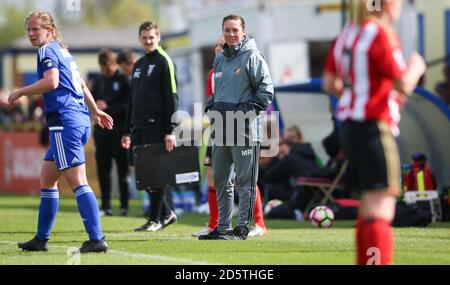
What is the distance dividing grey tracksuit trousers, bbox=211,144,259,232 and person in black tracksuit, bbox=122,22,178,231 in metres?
1.28

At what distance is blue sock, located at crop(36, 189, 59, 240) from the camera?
961cm

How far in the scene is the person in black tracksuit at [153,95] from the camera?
11.8m

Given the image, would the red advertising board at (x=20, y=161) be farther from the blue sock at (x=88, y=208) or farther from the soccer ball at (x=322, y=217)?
the blue sock at (x=88, y=208)

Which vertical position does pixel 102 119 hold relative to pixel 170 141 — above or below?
above

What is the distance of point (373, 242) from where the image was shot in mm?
6918

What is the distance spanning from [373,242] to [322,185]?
7997 millimetres

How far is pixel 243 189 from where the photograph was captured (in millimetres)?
10398

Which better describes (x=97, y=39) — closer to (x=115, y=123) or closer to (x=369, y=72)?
(x=115, y=123)

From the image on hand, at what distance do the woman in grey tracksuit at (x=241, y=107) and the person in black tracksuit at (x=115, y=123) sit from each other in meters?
4.58

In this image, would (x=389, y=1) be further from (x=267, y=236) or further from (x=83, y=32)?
(x=83, y=32)

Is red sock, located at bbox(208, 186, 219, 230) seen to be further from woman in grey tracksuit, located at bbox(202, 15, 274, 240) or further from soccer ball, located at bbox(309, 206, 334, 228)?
soccer ball, located at bbox(309, 206, 334, 228)

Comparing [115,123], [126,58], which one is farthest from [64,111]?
[115,123]
